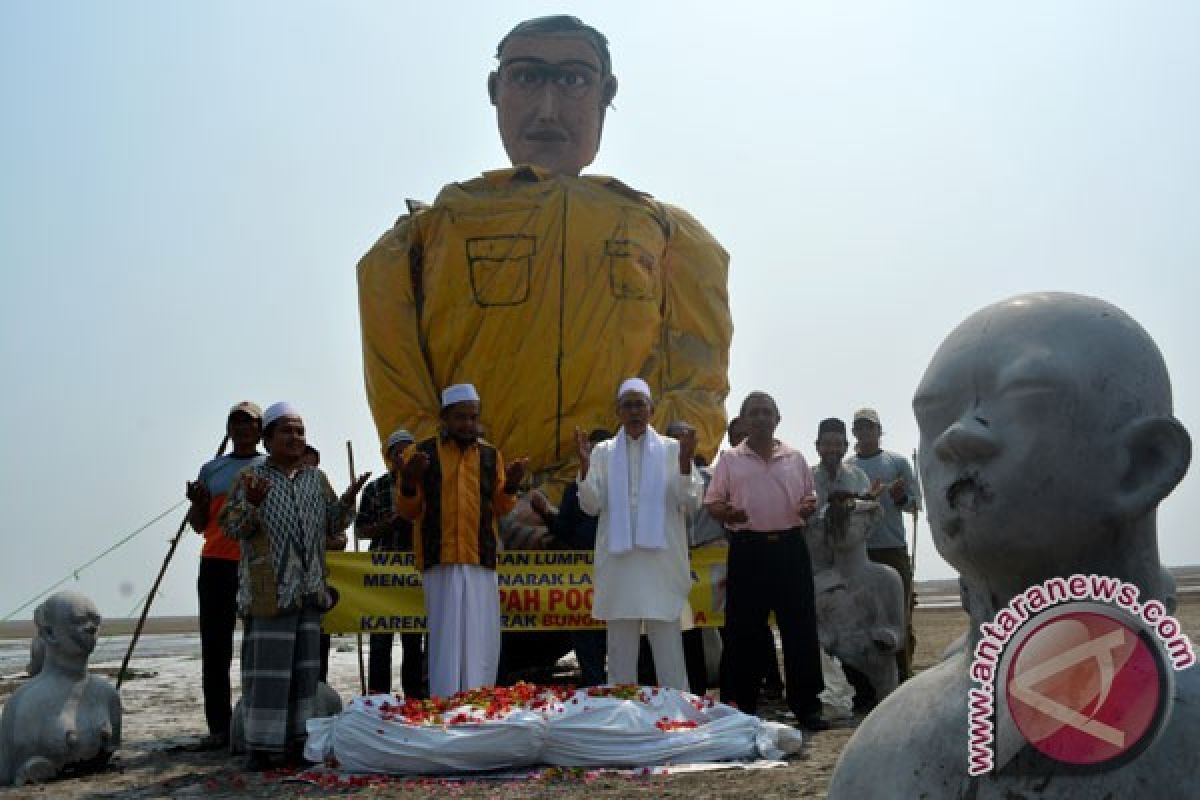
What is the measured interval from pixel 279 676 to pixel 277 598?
31 cm

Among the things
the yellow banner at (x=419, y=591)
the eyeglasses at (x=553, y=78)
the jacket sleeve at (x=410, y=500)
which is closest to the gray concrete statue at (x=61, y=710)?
the jacket sleeve at (x=410, y=500)

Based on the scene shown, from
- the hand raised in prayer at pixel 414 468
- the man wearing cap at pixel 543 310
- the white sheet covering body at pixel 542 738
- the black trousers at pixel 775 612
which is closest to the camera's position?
the white sheet covering body at pixel 542 738

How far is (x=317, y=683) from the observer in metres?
5.55

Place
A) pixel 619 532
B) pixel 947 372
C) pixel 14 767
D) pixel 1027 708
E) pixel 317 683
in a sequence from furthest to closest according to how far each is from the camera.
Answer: pixel 619 532 → pixel 317 683 → pixel 14 767 → pixel 947 372 → pixel 1027 708

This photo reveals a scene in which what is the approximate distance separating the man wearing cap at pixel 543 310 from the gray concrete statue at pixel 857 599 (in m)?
1.93

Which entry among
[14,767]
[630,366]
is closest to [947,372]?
[14,767]

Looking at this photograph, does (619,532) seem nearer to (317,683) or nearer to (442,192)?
(317,683)

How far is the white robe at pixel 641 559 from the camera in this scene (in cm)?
598

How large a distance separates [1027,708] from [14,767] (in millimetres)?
4534

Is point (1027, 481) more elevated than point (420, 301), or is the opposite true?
point (420, 301)

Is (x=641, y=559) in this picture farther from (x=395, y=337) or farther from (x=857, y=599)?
(x=395, y=337)

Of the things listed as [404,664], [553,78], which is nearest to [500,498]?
[404,664]

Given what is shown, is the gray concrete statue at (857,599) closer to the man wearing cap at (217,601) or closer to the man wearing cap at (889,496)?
the man wearing cap at (889,496)

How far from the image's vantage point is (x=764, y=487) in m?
5.93
